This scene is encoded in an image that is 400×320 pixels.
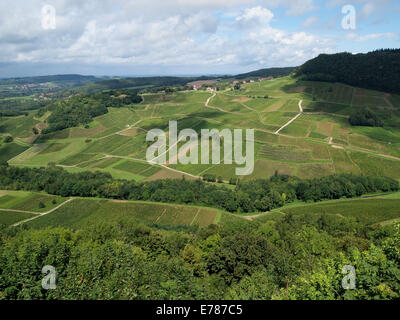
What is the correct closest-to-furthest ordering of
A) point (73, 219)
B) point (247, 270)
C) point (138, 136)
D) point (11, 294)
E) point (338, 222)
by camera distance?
point (11, 294) < point (247, 270) < point (338, 222) < point (73, 219) < point (138, 136)

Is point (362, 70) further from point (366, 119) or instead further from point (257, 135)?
point (257, 135)

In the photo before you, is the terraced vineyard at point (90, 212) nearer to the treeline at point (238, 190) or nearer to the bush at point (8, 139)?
the treeline at point (238, 190)

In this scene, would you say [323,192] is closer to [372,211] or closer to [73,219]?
[372,211]

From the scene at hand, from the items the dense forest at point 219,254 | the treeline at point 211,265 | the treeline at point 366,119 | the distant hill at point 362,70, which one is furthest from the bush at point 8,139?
the distant hill at point 362,70

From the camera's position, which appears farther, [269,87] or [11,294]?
[269,87]

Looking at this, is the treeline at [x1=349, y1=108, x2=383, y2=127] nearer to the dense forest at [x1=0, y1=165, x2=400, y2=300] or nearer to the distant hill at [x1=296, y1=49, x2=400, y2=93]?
the distant hill at [x1=296, y1=49, x2=400, y2=93]

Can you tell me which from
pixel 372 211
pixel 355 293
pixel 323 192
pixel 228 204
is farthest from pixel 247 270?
pixel 323 192

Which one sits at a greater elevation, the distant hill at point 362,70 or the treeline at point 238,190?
the distant hill at point 362,70

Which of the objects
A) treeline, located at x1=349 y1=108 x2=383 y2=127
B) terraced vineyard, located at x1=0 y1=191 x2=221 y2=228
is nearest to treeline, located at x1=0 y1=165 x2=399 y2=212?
terraced vineyard, located at x1=0 y1=191 x2=221 y2=228
